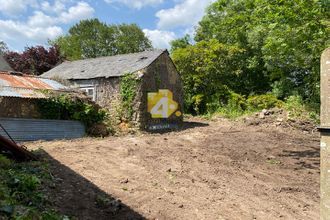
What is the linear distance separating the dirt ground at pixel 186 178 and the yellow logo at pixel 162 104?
3.59 m

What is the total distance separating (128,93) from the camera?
17859mm

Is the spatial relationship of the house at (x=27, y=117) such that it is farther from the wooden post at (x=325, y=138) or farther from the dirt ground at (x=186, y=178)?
the wooden post at (x=325, y=138)

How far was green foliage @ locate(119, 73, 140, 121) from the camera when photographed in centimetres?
1775

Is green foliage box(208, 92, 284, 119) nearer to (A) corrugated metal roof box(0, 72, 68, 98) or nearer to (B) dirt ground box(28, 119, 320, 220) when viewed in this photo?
(B) dirt ground box(28, 119, 320, 220)

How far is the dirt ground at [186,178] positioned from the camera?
6.96 metres

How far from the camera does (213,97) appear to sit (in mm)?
25875

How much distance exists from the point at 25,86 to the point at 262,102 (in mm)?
14496

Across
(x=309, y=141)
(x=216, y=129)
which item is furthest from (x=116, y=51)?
(x=309, y=141)

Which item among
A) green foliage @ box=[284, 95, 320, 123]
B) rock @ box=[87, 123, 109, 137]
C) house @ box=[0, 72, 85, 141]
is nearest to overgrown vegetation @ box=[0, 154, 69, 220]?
house @ box=[0, 72, 85, 141]

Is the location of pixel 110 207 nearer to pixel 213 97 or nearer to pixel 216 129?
pixel 216 129

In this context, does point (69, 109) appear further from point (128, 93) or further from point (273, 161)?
point (273, 161)

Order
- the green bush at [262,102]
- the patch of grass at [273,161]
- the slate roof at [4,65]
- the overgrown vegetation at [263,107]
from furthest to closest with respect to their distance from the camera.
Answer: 1. the slate roof at [4,65]
2. the green bush at [262,102]
3. the overgrown vegetation at [263,107]
4. the patch of grass at [273,161]

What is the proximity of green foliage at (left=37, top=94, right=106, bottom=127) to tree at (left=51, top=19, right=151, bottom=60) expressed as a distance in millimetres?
32727

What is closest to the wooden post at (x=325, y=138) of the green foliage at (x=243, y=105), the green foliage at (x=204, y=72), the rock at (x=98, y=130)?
the rock at (x=98, y=130)
